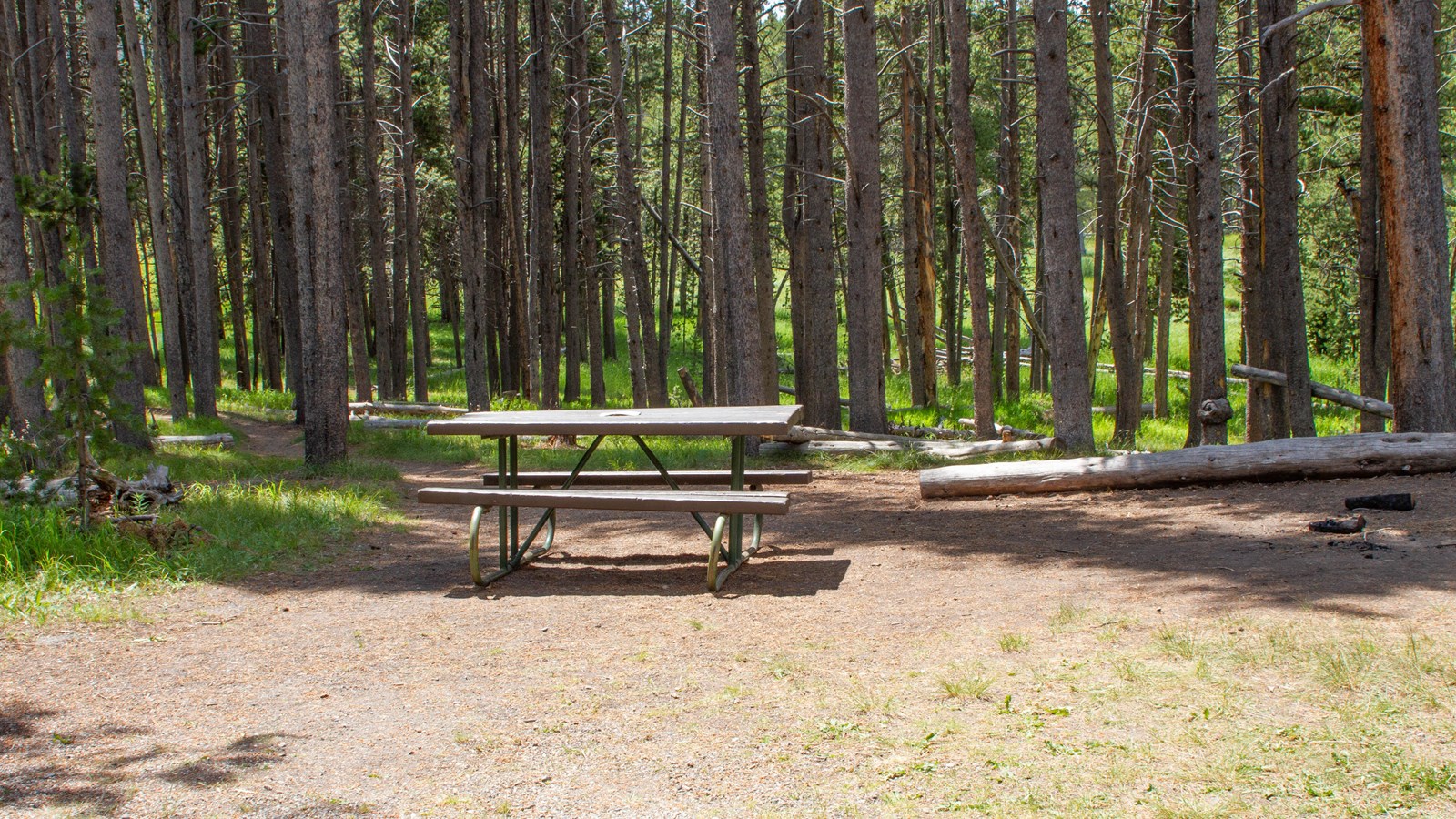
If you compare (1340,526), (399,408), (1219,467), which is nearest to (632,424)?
(1340,526)

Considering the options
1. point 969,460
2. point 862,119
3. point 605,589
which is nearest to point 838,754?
point 605,589

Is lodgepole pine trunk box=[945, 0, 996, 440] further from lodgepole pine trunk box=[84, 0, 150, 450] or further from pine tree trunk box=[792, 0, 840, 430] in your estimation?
lodgepole pine trunk box=[84, 0, 150, 450]

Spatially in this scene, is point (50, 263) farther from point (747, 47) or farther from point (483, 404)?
→ point (747, 47)

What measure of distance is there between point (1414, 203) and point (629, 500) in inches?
271

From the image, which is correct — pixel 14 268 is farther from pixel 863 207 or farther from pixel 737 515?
pixel 863 207

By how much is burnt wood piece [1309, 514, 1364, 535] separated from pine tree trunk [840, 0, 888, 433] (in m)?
6.03

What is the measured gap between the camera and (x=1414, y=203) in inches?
331

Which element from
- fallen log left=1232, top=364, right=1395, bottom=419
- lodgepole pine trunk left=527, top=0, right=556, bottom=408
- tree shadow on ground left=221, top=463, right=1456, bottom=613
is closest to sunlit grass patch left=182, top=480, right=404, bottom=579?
tree shadow on ground left=221, top=463, right=1456, bottom=613

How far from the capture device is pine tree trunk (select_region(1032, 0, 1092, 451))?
993 centimetres

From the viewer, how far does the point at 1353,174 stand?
20.7m

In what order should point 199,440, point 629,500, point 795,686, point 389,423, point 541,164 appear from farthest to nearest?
point 541,164
point 389,423
point 199,440
point 629,500
point 795,686

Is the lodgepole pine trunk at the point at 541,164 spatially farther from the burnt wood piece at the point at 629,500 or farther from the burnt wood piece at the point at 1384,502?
the burnt wood piece at the point at 1384,502

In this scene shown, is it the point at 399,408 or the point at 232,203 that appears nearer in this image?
the point at 399,408

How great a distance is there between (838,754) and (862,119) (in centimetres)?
975
